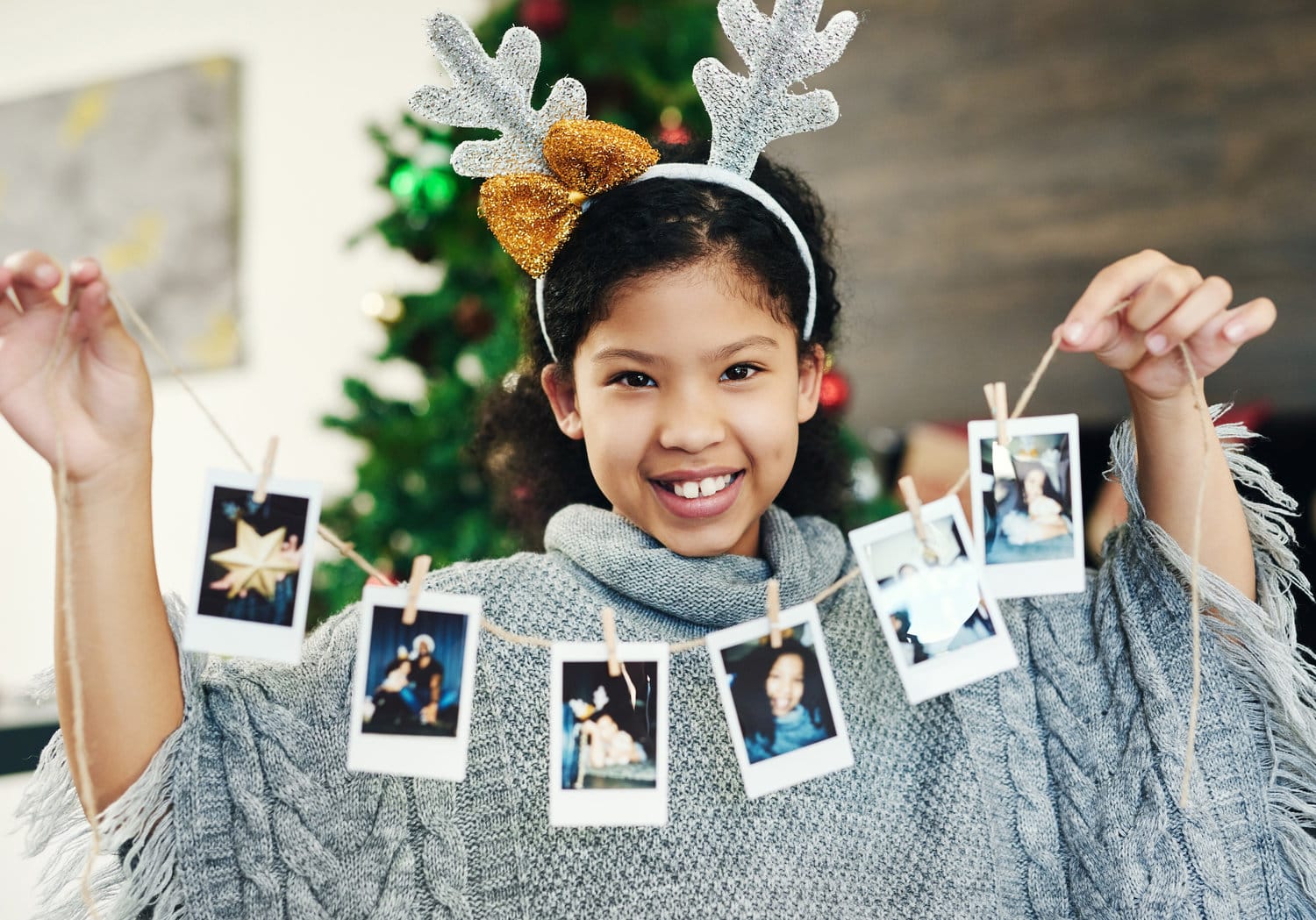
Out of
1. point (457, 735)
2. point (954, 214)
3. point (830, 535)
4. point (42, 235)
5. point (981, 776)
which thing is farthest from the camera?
point (42, 235)

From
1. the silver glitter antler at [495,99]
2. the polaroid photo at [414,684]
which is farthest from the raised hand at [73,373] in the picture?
the silver glitter antler at [495,99]

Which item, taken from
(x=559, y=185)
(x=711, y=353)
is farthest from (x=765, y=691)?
(x=559, y=185)

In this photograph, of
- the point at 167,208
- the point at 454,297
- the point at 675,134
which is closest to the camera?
the point at 675,134

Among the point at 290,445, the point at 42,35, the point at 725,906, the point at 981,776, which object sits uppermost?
the point at 42,35

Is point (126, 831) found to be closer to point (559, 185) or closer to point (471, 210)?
point (559, 185)

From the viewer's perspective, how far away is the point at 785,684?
2.66 ft

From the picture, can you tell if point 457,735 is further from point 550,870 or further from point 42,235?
point 42,235

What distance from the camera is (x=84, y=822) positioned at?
0.86 m

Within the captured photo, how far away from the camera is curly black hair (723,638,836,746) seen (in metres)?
0.80

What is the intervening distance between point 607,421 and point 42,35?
8.99 feet

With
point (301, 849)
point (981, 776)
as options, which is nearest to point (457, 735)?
point (301, 849)

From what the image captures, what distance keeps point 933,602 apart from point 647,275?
0.41 meters

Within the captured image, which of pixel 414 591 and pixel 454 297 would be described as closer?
pixel 414 591

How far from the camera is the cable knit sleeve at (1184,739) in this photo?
2.92 feet
